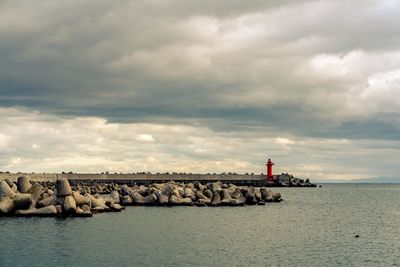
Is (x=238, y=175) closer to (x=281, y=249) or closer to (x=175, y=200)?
(x=175, y=200)

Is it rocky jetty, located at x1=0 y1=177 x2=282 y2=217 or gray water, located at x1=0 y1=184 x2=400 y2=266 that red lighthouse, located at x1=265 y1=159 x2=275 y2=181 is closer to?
rocky jetty, located at x1=0 y1=177 x2=282 y2=217

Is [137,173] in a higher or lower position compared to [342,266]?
higher

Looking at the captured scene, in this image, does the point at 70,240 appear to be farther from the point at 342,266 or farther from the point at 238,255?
the point at 342,266

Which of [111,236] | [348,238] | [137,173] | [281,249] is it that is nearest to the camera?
[281,249]

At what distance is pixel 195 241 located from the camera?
138 feet

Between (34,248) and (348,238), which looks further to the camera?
(348,238)

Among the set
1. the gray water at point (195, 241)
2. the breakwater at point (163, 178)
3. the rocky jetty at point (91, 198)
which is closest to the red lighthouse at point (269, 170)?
the breakwater at point (163, 178)

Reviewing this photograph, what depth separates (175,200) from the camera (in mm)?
73625

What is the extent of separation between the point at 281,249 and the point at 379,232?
54.5ft

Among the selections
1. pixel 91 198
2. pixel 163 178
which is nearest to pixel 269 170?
pixel 163 178

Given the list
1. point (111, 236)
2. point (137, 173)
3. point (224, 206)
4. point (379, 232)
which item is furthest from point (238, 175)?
point (111, 236)

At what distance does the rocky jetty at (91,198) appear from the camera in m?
53.7

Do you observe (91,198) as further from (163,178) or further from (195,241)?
(163,178)

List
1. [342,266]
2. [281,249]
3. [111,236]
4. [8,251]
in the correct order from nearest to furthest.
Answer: [342,266], [8,251], [281,249], [111,236]
